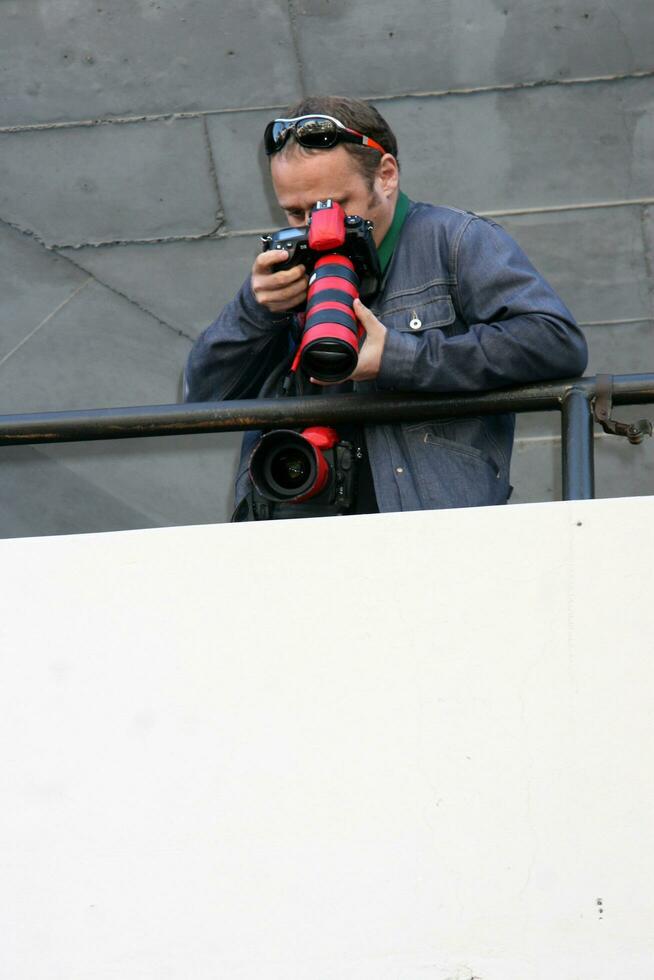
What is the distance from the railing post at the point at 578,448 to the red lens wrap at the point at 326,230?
0.29 metres

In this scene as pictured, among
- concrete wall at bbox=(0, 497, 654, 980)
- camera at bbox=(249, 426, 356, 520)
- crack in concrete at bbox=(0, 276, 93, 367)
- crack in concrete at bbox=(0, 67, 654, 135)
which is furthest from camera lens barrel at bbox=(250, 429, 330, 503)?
crack in concrete at bbox=(0, 276, 93, 367)

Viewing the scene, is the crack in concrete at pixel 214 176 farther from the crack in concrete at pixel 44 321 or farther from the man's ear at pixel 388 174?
the man's ear at pixel 388 174

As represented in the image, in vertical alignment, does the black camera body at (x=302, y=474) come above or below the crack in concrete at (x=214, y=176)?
below

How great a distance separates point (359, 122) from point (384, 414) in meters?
0.38

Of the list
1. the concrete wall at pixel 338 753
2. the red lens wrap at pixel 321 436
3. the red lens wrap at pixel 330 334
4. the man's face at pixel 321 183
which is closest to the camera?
the concrete wall at pixel 338 753

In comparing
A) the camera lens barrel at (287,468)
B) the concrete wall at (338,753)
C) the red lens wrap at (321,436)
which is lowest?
the concrete wall at (338,753)

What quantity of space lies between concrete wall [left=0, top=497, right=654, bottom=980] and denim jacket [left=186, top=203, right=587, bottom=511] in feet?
0.66

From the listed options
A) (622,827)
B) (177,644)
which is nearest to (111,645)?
(177,644)

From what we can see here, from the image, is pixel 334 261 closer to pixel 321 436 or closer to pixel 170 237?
pixel 321 436

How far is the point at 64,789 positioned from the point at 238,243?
1.80m

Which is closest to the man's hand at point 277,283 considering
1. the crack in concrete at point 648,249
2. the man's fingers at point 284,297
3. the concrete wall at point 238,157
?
the man's fingers at point 284,297

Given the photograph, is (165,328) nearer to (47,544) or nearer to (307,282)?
(307,282)

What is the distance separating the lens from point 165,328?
A: 2.76 meters

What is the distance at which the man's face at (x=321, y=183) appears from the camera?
4.50ft
